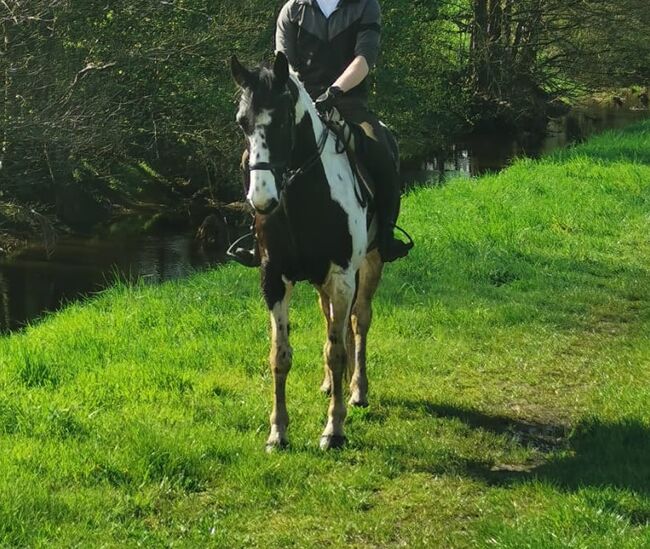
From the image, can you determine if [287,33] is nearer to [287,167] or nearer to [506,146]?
[287,167]

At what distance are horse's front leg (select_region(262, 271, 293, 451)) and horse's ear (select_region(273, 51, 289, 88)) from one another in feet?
3.93

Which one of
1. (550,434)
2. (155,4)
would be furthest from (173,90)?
(550,434)

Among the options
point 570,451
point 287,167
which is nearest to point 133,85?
point 287,167

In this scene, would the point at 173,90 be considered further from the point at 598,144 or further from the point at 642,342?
the point at 642,342

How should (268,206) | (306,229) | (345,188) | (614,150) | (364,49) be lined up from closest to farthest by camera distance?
1. (268,206)
2. (306,229)
3. (345,188)
4. (364,49)
5. (614,150)

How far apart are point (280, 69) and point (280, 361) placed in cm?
181

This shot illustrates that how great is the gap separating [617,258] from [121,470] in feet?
23.8

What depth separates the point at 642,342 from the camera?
7.23 m

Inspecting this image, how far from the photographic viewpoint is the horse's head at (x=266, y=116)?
4488 mm

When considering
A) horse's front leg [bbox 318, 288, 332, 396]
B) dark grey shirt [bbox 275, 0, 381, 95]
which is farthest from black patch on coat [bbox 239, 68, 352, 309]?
dark grey shirt [bbox 275, 0, 381, 95]

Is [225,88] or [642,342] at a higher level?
[225,88]

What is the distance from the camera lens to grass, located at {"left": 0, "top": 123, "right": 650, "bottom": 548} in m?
4.29

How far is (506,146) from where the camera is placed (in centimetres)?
3008

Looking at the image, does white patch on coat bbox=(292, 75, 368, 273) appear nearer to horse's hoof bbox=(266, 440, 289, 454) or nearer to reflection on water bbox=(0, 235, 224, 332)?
horse's hoof bbox=(266, 440, 289, 454)
